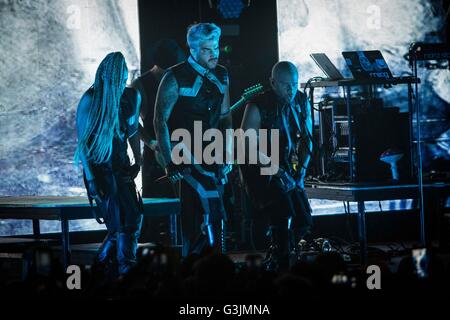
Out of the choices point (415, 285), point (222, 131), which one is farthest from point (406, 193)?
point (415, 285)

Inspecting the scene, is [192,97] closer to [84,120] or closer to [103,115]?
[103,115]

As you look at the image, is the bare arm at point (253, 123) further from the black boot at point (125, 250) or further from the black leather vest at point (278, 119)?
the black boot at point (125, 250)

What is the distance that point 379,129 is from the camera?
8.30 m

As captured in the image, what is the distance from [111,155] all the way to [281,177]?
1297 millimetres

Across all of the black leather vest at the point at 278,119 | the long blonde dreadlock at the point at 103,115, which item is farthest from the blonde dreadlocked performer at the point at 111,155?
the black leather vest at the point at 278,119

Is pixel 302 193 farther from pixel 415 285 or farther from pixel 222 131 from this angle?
pixel 415 285

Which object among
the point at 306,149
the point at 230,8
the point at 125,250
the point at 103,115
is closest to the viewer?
the point at 103,115

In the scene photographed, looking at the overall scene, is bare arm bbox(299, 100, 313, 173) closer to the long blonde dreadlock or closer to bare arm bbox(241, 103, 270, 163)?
bare arm bbox(241, 103, 270, 163)

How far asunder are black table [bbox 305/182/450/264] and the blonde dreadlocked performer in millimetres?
2347

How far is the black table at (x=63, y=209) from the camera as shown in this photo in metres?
6.75

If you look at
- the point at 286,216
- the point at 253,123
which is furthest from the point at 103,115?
the point at 286,216

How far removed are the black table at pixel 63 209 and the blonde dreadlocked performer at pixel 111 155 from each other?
648 millimetres

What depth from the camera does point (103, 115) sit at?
237 inches

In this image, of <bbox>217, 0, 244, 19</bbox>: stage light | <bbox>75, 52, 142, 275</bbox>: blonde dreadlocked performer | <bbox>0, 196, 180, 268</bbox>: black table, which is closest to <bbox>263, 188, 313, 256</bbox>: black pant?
<bbox>0, 196, 180, 268</bbox>: black table
